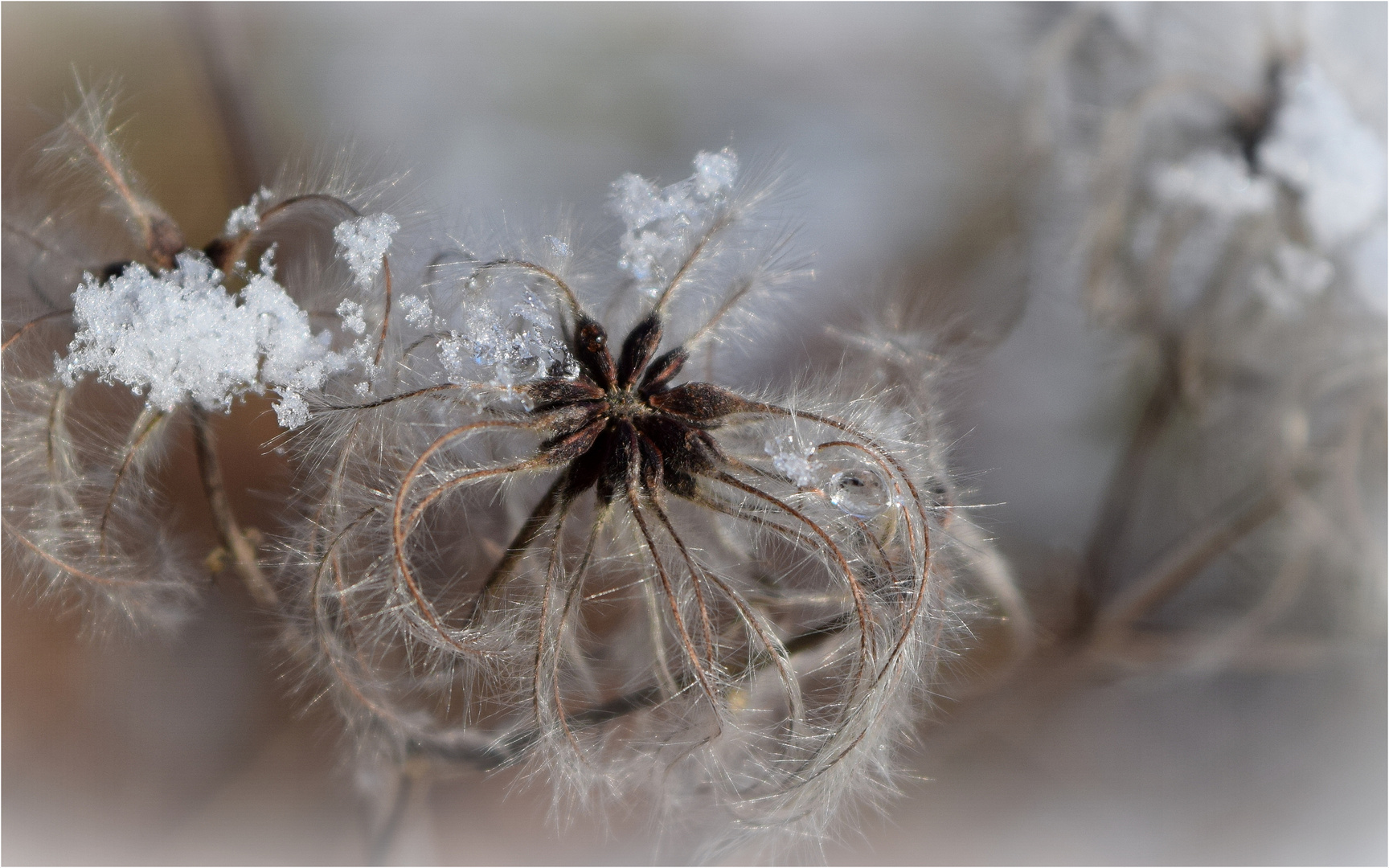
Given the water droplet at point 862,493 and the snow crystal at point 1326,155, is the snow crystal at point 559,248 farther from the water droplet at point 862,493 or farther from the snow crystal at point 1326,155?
the snow crystal at point 1326,155

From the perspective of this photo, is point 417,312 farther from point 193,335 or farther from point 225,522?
point 225,522

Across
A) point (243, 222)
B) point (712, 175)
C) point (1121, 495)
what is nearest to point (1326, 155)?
point (1121, 495)

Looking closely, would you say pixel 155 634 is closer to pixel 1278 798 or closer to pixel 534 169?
pixel 534 169

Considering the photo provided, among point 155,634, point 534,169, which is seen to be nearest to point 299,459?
point 155,634

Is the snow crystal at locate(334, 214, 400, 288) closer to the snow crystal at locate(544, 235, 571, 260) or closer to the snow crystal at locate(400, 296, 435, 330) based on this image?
the snow crystal at locate(400, 296, 435, 330)

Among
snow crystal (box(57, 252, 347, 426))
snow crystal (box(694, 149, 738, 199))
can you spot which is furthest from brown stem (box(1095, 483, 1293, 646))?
snow crystal (box(57, 252, 347, 426))

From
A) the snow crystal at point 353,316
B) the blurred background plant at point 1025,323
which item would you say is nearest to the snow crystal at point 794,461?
the snow crystal at point 353,316
